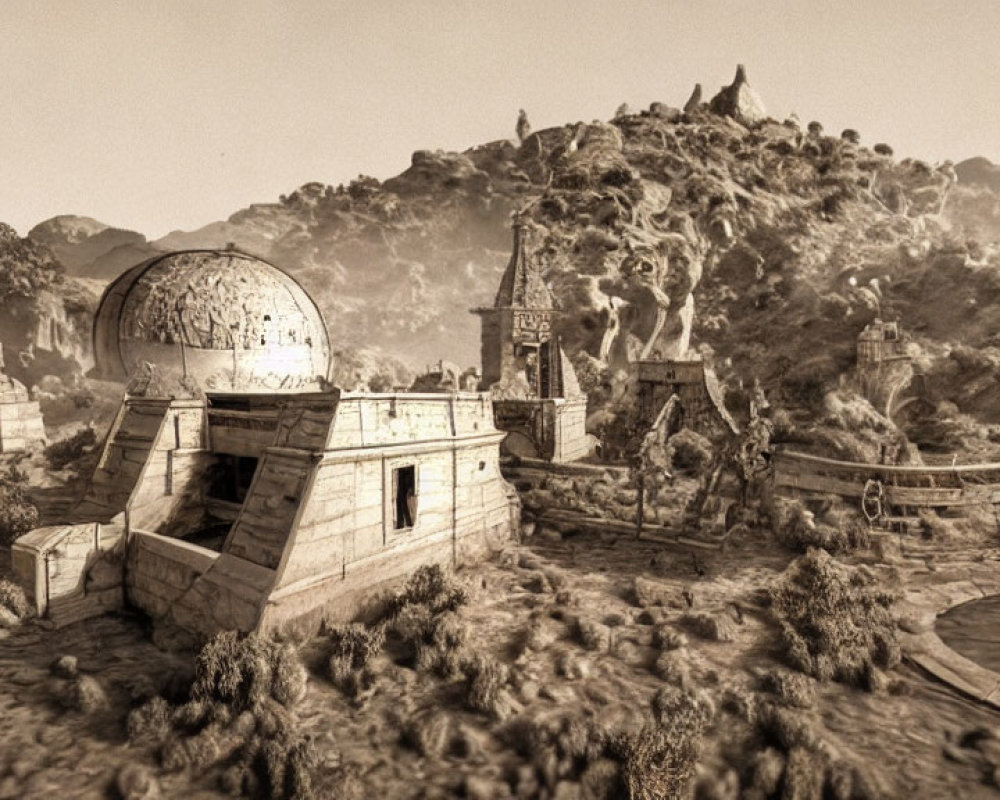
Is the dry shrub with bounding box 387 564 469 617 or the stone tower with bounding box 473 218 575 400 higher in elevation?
the stone tower with bounding box 473 218 575 400

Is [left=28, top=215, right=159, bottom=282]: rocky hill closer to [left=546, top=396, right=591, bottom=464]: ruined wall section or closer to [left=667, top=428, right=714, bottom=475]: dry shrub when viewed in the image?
[left=546, top=396, right=591, bottom=464]: ruined wall section

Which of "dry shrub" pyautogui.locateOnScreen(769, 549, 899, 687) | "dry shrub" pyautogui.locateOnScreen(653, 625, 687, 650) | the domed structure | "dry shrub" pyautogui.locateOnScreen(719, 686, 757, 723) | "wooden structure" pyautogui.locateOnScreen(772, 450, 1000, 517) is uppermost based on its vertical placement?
the domed structure

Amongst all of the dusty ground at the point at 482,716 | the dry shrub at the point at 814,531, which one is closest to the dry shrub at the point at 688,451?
the dry shrub at the point at 814,531

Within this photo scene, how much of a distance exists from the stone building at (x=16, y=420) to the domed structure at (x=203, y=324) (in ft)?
39.8

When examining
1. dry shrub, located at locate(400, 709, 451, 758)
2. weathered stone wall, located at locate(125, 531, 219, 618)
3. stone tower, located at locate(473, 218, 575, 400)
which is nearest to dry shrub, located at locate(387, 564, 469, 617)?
dry shrub, located at locate(400, 709, 451, 758)

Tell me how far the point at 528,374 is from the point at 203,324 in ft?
61.1

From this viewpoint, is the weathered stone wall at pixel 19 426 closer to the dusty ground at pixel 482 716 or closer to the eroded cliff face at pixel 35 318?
the dusty ground at pixel 482 716

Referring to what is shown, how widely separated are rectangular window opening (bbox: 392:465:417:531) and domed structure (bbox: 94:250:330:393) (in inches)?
249

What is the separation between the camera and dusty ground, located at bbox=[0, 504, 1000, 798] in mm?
7379

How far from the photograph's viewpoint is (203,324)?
15664 millimetres

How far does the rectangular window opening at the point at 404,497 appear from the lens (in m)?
12.5

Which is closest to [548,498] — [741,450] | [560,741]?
[741,450]

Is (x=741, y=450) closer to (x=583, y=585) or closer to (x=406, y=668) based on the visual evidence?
(x=583, y=585)

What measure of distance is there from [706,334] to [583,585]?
50229mm
